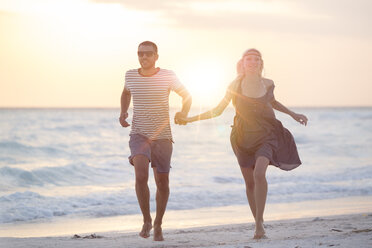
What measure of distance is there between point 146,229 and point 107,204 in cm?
640

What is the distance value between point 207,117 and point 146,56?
2.91 ft

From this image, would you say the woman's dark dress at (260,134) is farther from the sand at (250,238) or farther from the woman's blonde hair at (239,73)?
the sand at (250,238)

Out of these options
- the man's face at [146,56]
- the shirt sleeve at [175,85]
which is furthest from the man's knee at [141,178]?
the man's face at [146,56]

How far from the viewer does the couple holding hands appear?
6.79 m

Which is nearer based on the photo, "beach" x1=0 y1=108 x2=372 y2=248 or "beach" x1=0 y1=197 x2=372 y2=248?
"beach" x1=0 y1=197 x2=372 y2=248

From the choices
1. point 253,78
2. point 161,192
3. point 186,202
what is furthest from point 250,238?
point 186,202

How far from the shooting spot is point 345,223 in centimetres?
866

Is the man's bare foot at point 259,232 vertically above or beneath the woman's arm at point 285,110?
beneath

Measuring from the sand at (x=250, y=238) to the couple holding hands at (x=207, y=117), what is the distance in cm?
37

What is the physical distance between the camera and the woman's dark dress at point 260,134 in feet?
22.3

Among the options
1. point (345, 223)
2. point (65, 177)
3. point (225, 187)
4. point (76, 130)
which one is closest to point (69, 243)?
point (345, 223)

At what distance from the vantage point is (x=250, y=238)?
7.38 meters

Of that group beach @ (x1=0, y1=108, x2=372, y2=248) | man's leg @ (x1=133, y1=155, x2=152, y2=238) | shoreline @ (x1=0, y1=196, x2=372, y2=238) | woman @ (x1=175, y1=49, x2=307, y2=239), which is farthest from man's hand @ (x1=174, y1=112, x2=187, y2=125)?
shoreline @ (x1=0, y1=196, x2=372, y2=238)

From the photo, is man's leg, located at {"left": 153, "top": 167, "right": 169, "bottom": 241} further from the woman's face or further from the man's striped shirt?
the woman's face
